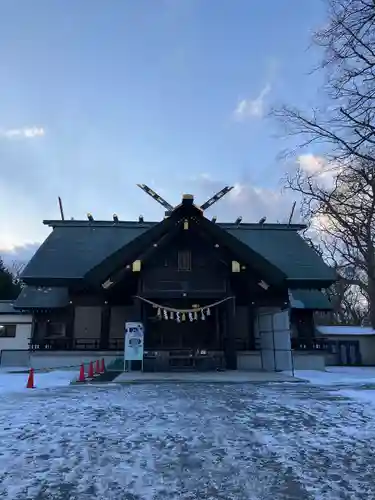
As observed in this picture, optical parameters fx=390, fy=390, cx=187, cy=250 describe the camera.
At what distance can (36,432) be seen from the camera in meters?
5.05

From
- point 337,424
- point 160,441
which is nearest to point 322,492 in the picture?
point 160,441

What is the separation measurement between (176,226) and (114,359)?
5.94 meters

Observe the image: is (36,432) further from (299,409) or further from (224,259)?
(224,259)

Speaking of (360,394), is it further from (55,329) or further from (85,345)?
(55,329)

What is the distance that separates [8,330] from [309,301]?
1628 centimetres

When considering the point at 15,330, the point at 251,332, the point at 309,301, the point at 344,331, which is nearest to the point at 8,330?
the point at 15,330

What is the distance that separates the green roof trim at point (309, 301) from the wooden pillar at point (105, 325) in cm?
790

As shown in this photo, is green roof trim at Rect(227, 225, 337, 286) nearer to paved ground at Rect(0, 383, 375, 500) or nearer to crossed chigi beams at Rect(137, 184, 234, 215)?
crossed chigi beams at Rect(137, 184, 234, 215)

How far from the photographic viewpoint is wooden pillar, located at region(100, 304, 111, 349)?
15820mm

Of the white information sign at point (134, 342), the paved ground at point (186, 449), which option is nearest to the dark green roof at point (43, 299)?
the white information sign at point (134, 342)

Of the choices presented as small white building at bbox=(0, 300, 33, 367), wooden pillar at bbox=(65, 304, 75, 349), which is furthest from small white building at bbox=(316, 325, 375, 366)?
small white building at bbox=(0, 300, 33, 367)

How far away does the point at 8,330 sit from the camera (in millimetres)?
21828

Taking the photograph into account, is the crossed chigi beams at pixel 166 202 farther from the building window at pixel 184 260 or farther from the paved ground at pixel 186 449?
the paved ground at pixel 186 449

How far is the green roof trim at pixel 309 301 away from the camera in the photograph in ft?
58.2
